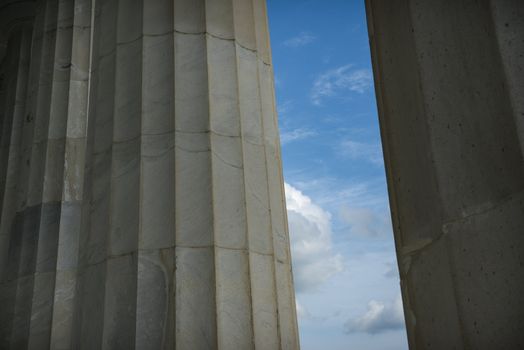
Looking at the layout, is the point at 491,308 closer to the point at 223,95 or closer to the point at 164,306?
the point at 164,306

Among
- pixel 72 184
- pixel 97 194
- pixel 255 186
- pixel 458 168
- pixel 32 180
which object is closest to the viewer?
pixel 458 168

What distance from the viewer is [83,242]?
35312 mm

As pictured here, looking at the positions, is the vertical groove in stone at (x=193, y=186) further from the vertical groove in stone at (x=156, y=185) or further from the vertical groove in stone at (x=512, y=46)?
the vertical groove in stone at (x=512, y=46)

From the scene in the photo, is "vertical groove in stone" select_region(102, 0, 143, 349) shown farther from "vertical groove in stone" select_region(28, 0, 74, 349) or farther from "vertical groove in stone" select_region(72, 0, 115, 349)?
"vertical groove in stone" select_region(28, 0, 74, 349)

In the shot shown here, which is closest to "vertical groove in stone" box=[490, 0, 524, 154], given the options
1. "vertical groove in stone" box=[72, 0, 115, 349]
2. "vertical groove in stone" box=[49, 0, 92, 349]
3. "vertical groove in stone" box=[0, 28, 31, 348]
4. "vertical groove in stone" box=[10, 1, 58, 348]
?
"vertical groove in stone" box=[72, 0, 115, 349]

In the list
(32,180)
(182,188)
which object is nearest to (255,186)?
(182,188)

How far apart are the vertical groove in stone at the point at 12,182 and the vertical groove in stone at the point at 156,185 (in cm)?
3325

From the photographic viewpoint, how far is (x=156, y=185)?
32594mm

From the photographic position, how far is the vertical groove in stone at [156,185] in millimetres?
29766

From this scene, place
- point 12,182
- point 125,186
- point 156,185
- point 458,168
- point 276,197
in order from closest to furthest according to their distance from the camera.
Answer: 1. point 458,168
2. point 156,185
3. point 125,186
4. point 276,197
5. point 12,182

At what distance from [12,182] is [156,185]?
44181 mm

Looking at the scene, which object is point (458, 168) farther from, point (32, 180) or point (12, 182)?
point (12, 182)

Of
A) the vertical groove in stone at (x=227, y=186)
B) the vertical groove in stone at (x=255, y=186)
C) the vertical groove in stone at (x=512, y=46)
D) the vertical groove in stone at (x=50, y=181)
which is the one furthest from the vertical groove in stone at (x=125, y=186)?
the vertical groove in stone at (x=50, y=181)

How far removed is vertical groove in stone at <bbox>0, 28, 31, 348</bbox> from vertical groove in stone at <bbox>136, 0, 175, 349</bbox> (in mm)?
33250
